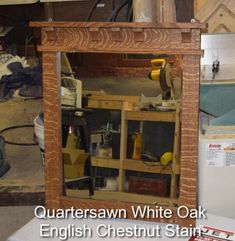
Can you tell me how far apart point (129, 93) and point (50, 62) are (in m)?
0.46

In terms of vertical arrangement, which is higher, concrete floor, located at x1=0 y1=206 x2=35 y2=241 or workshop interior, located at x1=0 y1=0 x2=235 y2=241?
workshop interior, located at x1=0 y1=0 x2=235 y2=241

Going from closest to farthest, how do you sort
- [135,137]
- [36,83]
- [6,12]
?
[135,137] → [36,83] → [6,12]

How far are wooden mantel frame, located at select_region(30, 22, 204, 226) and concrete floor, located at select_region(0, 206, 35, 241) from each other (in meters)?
0.66

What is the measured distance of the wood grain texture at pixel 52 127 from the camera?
4.13ft

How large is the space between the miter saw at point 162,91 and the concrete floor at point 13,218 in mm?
836

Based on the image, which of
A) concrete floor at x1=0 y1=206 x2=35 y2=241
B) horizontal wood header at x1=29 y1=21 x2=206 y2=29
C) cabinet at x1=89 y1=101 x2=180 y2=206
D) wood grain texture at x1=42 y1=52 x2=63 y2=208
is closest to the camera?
horizontal wood header at x1=29 y1=21 x2=206 y2=29

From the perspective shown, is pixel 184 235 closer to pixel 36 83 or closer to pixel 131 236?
pixel 131 236

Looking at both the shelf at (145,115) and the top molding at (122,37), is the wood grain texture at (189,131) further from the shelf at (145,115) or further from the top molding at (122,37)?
the shelf at (145,115)

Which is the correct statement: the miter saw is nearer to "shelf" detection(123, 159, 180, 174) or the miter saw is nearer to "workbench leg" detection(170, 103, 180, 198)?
"workbench leg" detection(170, 103, 180, 198)

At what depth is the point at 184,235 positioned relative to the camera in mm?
1231

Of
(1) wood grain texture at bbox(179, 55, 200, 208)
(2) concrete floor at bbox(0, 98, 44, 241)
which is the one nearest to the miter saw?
(1) wood grain texture at bbox(179, 55, 200, 208)

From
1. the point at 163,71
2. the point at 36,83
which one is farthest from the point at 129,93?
the point at 36,83

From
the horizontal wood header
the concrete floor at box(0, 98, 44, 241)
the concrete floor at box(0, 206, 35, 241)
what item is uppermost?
the horizontal wood header

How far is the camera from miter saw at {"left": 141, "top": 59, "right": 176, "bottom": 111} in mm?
1429
